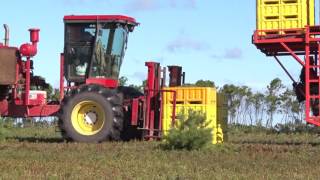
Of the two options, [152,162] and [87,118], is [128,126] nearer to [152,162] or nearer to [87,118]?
[87,118]

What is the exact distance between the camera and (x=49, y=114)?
741 inches

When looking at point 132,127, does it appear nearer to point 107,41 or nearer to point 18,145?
point 107,41

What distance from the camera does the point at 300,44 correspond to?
1750 cm

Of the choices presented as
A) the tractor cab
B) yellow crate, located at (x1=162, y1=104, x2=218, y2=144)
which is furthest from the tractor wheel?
yellow crate, located at (x1=162, y1=104, x2=218, y2=144)

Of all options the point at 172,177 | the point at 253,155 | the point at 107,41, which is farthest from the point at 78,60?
the point at 172,177

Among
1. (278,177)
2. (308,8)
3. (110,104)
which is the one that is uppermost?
(308,8)

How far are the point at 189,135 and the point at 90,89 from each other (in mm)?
4512

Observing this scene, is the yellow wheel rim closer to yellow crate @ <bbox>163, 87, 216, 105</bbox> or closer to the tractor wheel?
the tractor wheel

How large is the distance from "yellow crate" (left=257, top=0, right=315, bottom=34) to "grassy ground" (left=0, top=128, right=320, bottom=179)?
370 centimetres

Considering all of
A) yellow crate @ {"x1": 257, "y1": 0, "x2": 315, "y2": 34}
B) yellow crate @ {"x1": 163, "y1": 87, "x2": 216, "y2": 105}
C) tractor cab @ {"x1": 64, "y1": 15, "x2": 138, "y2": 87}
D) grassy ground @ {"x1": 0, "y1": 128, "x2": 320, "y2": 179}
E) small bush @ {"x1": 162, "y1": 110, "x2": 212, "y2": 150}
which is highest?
yellow crate @ {"x1": 257, "y1": 0, "x2": 315, "y2": 34}

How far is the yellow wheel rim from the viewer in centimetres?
1761

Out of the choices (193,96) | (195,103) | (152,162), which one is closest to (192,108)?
(195,103)

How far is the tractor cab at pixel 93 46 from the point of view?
18375 mm

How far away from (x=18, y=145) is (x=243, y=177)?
7.41 m
